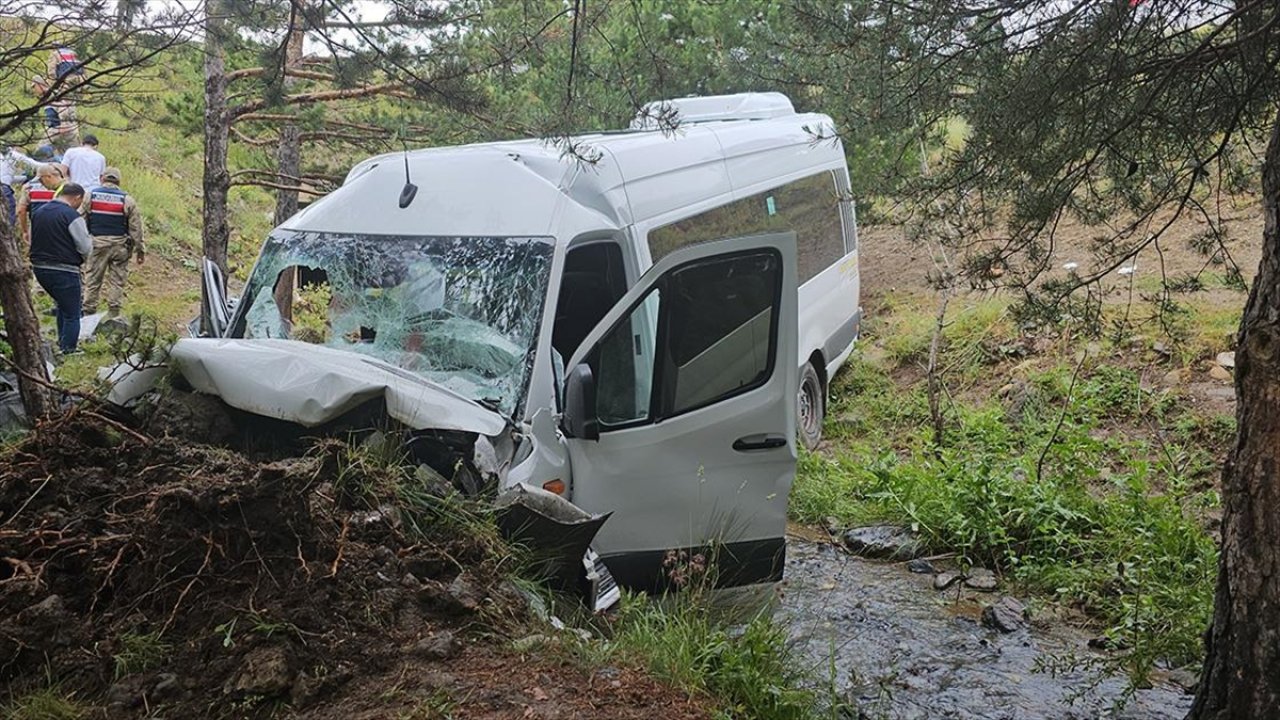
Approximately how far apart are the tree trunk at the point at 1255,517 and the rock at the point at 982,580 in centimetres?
273

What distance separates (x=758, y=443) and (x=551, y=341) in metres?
1.10

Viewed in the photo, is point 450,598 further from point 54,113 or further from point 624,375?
point 54,113

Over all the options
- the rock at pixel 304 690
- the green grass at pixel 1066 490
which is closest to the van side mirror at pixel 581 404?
the rock at pixel 304 690

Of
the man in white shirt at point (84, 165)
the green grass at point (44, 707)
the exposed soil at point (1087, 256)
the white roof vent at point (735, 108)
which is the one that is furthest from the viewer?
the man in white shirt at point (84, 165)

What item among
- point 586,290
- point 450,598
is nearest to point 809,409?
point 586,290

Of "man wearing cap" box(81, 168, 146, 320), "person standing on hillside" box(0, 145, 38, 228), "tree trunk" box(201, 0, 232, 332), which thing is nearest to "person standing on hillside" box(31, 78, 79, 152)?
"tree trunk" box(201, 0, 232, 332)

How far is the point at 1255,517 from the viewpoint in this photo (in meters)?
3.31

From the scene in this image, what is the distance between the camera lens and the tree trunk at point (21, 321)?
4.81 metres

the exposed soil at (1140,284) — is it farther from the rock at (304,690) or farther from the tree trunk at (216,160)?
the tree trunk at (216,160)

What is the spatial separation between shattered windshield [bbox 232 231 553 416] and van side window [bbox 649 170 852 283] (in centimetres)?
124

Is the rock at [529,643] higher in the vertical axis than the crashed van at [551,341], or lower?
lower

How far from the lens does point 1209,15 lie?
4.25m

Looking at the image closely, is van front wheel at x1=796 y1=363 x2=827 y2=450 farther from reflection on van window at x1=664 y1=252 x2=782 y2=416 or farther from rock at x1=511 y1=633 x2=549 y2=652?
rock at x1=511 y1=633 x2=549 y2=652

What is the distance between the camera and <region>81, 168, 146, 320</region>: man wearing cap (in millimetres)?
10852
